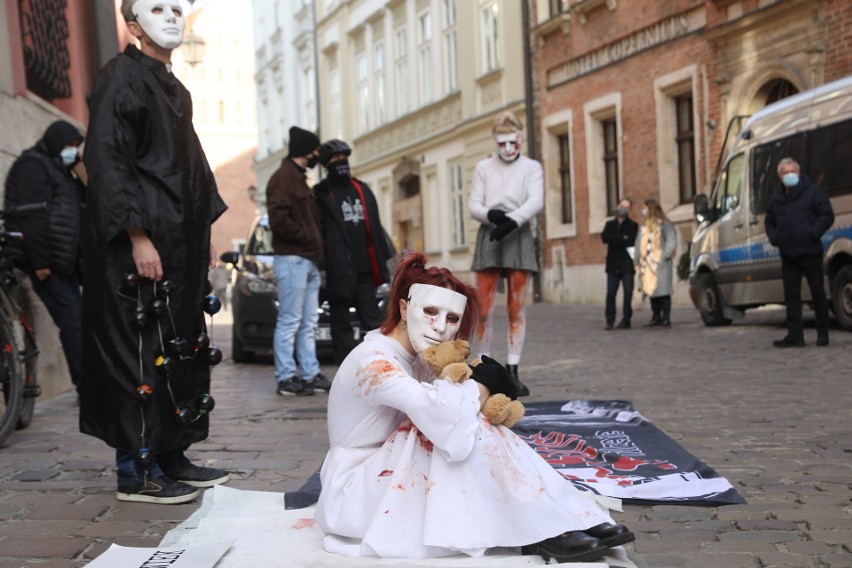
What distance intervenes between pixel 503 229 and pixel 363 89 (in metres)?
31.9

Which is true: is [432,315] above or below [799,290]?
above

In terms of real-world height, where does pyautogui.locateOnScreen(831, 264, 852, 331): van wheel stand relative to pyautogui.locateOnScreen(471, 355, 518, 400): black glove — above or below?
below

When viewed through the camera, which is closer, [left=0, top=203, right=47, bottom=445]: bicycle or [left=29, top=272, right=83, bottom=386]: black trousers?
[left=0, top=203, right=47, bottom=445]: bicycle

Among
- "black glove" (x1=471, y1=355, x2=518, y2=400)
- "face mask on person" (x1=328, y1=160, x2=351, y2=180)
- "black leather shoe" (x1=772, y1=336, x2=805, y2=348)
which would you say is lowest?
"black leather shoe" (x1=772, y1=336, x2=805, y2=348)

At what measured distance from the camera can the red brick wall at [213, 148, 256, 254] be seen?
7095 cm

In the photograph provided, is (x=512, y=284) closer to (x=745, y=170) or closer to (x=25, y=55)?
(x=25, y=55)

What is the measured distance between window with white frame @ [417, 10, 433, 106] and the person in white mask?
97.4 feet

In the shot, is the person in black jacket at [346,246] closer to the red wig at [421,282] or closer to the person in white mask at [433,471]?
the red wig at [421,282]

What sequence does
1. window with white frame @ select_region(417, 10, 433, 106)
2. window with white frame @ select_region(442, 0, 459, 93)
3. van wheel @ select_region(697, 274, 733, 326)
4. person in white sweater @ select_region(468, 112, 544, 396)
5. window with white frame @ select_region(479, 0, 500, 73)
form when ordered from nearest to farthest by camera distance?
person in white sweater @ select_region(468, 112, 544, 396)
van wheel @ select_region(697, 274, 733, 326)
window with white frame @ select_region(479, 0, 500, 73)
window with white frame @ select_region(442, 0, 459, 93)
window with white frame @ select_region(417, 10, 433, 106)

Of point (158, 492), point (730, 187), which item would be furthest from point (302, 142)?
point (730, 187)

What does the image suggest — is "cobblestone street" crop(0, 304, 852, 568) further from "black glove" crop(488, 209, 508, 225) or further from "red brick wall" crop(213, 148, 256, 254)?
"red brick wall" crop(213, 148, 256, 254)

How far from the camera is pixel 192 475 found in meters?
5.09

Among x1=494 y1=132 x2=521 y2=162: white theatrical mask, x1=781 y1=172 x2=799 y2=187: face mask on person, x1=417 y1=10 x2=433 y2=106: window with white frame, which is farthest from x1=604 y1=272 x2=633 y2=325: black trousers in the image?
x1=417 y1=10 x2=433 y2=106: window with white frame

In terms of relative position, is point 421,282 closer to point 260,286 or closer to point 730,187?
point 260,286
